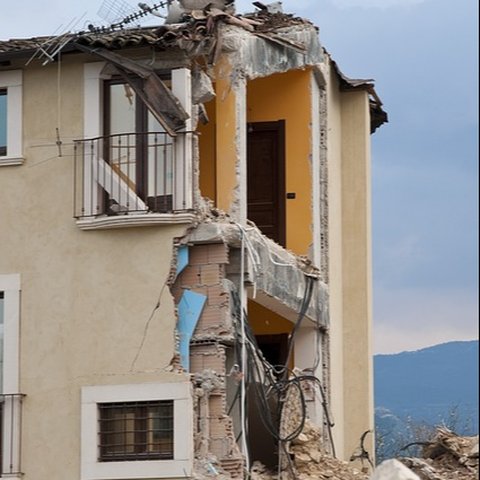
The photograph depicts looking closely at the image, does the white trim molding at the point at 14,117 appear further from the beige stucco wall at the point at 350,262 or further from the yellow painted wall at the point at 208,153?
the beige stucco wall at the point at 350,262

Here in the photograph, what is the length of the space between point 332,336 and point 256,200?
2559mm

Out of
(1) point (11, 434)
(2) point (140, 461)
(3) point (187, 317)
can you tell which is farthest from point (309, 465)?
(1) point (11, 434)

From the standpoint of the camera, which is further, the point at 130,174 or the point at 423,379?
the point at 423,379

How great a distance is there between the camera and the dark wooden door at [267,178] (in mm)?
30547

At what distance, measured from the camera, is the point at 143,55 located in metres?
27.4

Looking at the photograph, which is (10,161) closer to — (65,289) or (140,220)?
(65,289)

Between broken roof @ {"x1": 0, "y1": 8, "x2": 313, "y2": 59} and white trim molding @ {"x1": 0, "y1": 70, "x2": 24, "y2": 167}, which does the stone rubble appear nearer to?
white trim molding @ {"x1": 0, "y1": 70, "x2": 24, "y2": 167}

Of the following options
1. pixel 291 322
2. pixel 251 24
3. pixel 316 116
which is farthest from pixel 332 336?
pixel 251 24

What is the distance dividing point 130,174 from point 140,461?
3.82 metres

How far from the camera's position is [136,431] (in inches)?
1054

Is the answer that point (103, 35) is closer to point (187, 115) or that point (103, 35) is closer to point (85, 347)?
point (187, 115)

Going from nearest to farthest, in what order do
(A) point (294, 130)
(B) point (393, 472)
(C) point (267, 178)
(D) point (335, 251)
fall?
(B) point (393, 472) → (A) point (294, 130) → (C) point (267, 178) → (D) point (335, 251)

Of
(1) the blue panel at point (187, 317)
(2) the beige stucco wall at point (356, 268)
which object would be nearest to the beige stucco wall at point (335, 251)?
(2) the beige stucco wall at point (356, 268)

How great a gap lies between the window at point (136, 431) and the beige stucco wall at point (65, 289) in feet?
1.12
